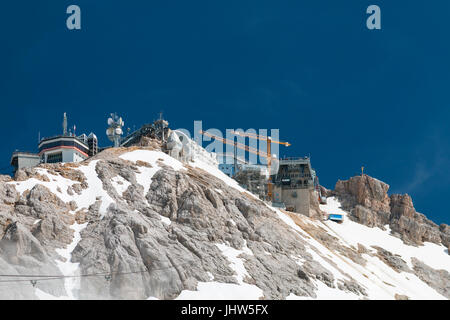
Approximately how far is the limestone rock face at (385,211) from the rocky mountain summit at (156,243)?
30.5m

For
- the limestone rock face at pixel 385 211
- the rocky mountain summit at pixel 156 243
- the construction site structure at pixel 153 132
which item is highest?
the construction site structure at pixel 153 132

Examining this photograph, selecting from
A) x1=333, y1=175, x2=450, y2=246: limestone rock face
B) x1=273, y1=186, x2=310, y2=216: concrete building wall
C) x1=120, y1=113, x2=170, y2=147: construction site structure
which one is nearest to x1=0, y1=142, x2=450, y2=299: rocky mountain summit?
x1=120, y1=113, x2=170, y2=147: construction site structure

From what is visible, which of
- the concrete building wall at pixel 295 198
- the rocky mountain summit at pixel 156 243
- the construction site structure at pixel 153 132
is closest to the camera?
the rocky mountain summit at pixel 156 243

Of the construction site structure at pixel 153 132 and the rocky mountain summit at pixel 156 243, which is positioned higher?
the construction site structure at pixel 153 132

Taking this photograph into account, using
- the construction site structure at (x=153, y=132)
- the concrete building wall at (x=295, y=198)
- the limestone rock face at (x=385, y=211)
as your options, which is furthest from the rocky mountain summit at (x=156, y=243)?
the limestone rock face at (x=385, y=211)

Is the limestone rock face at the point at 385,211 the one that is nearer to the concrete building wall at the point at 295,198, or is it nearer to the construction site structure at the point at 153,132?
the concrete building wall at the point at 295,198

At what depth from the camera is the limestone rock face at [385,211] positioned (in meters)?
152

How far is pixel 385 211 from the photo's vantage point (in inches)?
6275

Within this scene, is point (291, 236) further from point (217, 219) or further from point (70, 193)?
point (70, 193)

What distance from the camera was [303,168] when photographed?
156 metres

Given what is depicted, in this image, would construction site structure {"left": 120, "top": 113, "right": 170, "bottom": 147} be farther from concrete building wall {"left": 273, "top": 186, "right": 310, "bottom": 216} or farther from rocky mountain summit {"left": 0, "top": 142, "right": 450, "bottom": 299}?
concrete building wall {"left": 273, "top": 186, "right": 310, "bottom": 216}

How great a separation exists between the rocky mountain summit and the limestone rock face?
30.5m

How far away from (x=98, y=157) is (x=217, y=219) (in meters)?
28.0
